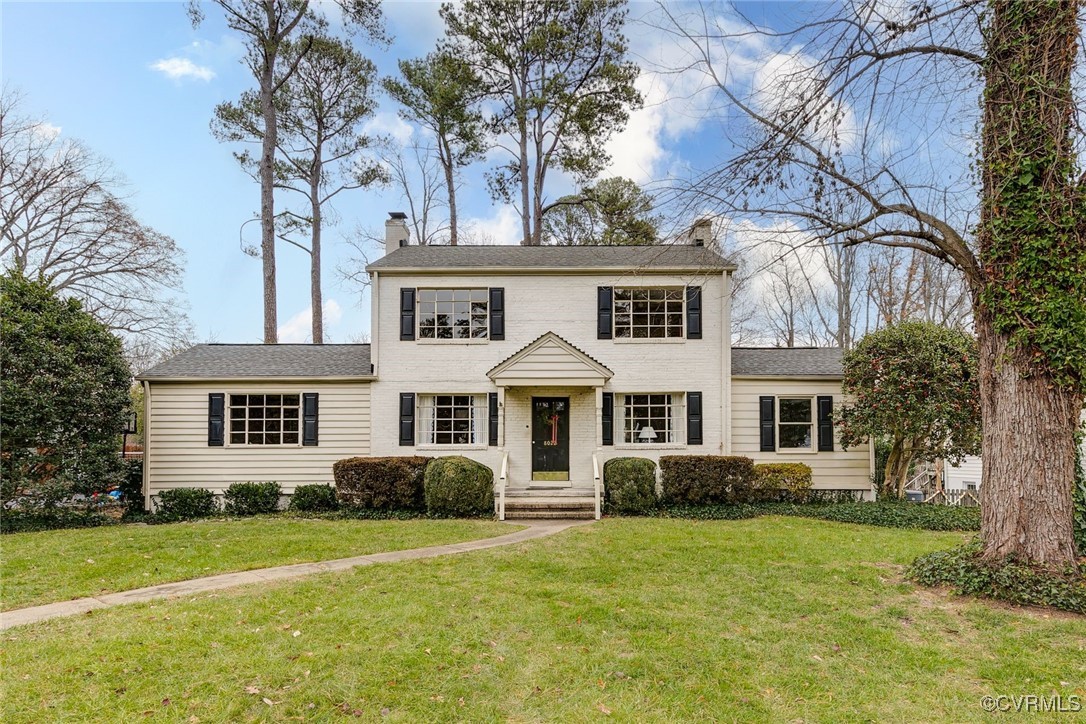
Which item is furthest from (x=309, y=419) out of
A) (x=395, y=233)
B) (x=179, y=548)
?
(x=395, y=233)

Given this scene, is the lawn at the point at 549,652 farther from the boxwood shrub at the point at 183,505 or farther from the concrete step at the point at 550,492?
the boxwood shrub at the point at 183,505

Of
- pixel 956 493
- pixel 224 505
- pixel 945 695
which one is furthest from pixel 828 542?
pixel 224 505

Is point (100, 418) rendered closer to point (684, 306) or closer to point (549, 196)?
point (684, 306)

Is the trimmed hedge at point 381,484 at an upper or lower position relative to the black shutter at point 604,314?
lower

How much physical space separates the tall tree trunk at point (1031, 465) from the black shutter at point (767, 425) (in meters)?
7.30

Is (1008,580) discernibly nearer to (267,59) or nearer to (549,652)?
(549,652)

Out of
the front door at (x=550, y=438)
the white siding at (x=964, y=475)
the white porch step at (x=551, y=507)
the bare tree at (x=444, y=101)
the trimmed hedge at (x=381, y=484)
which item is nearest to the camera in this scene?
the white porch step at (x=551, y=507)

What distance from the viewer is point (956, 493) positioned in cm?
1428

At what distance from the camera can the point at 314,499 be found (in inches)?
502

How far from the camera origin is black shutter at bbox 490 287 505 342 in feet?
44.5

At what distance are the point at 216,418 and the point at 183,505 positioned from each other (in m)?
2.00

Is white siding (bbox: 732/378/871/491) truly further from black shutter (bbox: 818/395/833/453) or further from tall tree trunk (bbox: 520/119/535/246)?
tall tree trunk (bbox: 520/119/535/246)

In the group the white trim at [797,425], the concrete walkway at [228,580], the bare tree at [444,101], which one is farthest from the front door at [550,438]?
the bare tree at [444,101]

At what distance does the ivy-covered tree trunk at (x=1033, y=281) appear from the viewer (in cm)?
573
